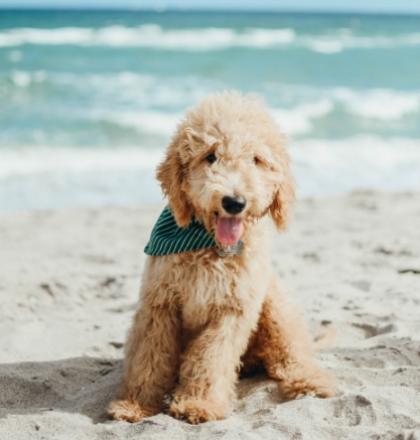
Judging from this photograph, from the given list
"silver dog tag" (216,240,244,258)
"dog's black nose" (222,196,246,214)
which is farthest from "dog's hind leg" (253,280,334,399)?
"dog's black nose" (222,196,246,214)

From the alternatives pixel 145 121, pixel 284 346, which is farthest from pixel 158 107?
pixel 284 346

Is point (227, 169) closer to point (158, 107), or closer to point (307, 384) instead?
point (307, 384)

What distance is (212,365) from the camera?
3674 mm

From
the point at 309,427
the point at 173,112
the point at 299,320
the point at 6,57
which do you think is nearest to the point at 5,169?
the point at 173,112

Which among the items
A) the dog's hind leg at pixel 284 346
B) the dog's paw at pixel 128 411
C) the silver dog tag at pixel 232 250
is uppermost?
the silver dog tag at pixel 232 250

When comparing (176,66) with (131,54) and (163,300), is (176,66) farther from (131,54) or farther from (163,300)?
(163,300)

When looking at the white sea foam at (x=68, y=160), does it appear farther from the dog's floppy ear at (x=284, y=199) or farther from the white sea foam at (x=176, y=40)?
the white sea foam at (x=176, y=40)

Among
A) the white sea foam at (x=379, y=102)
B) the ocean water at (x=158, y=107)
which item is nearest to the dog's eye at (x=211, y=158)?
the ocean water at (x=158, y=107)

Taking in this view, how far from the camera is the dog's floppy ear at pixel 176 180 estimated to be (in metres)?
3.51

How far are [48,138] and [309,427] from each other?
987 centimetres

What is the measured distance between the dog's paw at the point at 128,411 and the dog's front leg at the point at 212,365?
0.16 meters

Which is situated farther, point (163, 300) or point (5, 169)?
point (5, 169)

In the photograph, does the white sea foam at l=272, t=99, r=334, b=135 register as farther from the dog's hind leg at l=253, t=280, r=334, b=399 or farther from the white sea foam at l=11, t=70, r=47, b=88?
the dog's hind leg at l=253, t=280, r=334, b=399

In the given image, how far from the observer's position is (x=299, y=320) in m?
4.22
